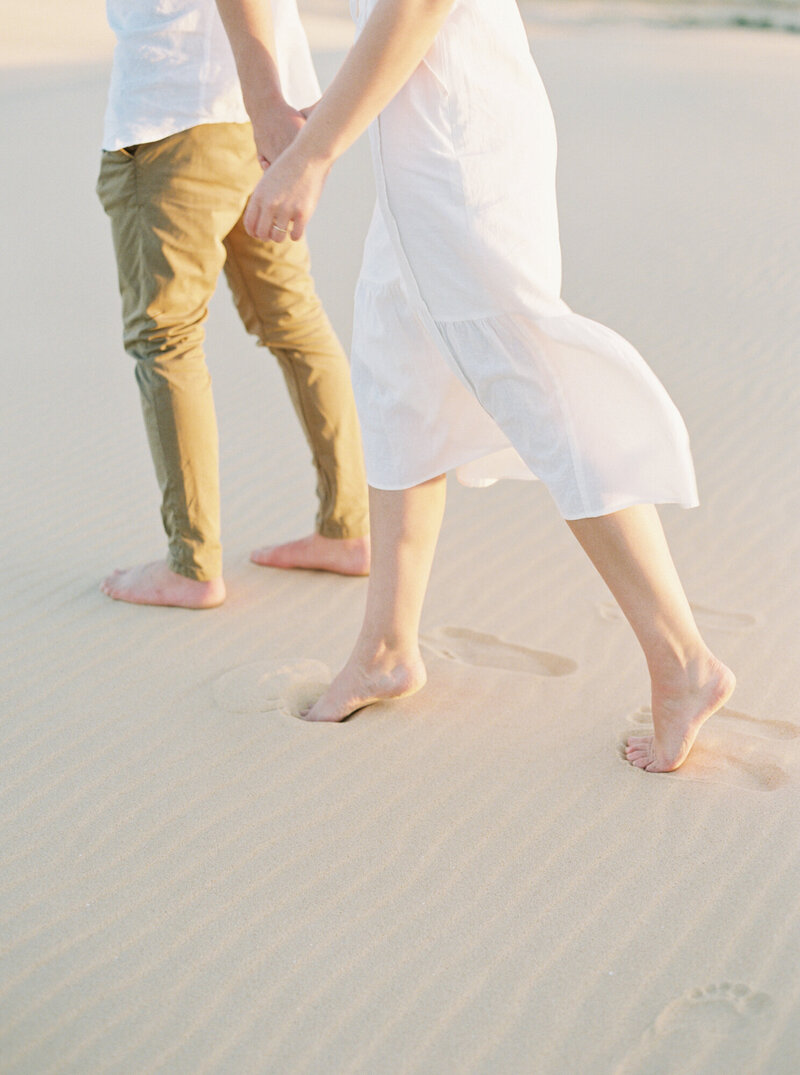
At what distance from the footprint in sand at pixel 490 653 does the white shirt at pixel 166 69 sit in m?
1.35

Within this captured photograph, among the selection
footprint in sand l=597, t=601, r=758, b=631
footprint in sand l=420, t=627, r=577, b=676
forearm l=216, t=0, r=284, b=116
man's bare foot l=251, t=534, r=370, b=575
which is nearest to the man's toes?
footprint in sand l=420, t=627, r=577, b=676

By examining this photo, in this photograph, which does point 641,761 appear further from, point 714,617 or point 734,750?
point 714,617

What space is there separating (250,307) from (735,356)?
109 inches

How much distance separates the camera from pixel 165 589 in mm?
3160

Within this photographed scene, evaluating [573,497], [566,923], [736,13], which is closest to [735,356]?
[573,497]

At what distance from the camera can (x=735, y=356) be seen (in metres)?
5.17

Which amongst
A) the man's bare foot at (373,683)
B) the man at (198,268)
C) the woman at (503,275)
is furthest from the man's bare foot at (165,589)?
the woman at (503,275)

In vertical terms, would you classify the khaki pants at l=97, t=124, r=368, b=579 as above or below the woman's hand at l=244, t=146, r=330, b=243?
below

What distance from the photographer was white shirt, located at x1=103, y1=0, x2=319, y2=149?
267cm

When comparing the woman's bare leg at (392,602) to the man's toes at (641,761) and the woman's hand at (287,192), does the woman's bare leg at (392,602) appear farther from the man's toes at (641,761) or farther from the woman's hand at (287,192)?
the woman's hand at (287,192)

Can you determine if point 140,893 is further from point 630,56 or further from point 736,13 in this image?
point 736,13

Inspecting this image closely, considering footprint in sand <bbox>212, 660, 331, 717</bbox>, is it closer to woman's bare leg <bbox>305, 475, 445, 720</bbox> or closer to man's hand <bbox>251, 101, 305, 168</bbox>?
woman's bare leg <bbox>305, 475, 445, 720</bbox>

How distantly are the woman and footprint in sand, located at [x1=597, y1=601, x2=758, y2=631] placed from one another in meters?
0.79

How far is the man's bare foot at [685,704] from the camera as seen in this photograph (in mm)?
2205
